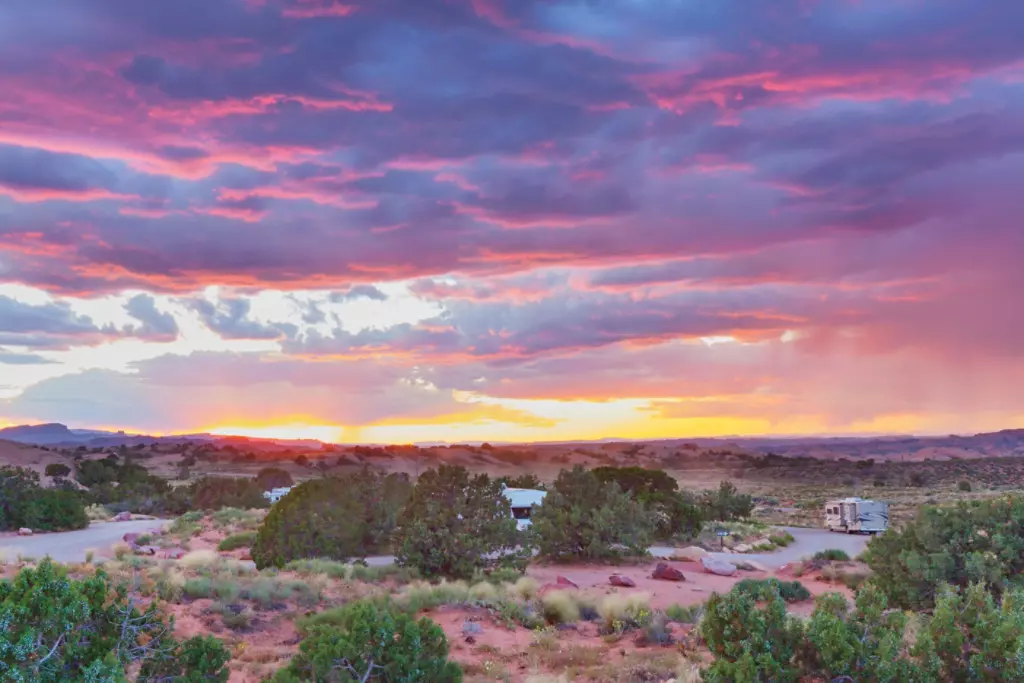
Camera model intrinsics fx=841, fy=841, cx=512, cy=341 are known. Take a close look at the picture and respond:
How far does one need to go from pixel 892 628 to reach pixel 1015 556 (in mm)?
9566

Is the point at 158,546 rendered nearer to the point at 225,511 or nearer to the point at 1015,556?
the point at 225,511

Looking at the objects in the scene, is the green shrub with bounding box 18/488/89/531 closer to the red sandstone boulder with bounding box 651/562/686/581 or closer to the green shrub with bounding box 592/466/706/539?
the green shrub with bounding box 592/466/706/539

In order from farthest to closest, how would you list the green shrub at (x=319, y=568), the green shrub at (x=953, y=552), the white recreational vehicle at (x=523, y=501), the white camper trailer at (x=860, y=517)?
the white camper trailer at (x=860, y=517), the white recreational vehicle at (x=523, y=501), the green shrub at (x=319, y=568), the green shrub at (x=953, y=552)

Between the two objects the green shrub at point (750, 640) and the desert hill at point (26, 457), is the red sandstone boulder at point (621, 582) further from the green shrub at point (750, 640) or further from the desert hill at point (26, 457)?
the desert hill at point (26, 457)

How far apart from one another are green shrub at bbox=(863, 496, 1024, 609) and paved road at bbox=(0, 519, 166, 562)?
2098 centimetres

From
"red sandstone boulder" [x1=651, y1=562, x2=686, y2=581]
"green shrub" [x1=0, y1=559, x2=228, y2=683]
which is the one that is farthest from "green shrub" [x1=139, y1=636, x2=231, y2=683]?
"red sandstone boulder" [x1=651, y1=562, x2=686, y2=581]

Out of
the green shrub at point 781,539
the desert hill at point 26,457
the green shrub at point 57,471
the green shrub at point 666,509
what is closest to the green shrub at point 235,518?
the green shrub at point 666,509

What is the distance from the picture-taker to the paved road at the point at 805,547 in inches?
1133

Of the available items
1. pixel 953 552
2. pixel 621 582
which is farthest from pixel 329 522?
pixel 953 552

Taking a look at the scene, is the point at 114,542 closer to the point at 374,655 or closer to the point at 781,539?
the point at 374,655

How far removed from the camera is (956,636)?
8.31 m

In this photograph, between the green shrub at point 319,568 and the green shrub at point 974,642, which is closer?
the green shrub at point 974,642

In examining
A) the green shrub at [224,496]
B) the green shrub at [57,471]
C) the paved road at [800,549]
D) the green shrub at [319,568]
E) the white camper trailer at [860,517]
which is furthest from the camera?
the green shrub at [57,471]

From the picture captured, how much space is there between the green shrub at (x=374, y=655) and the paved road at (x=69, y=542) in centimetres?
1665
